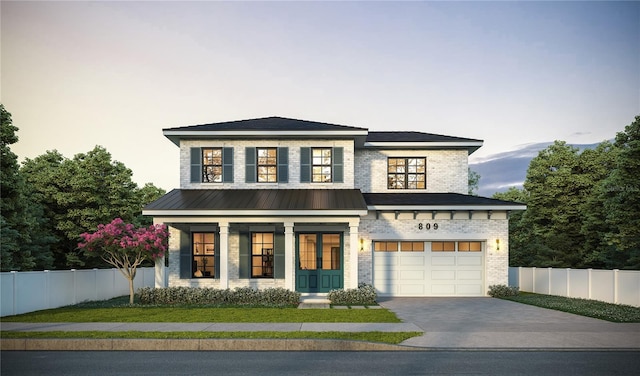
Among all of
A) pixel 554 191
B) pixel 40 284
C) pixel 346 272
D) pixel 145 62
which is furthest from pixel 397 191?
pixel 554 191

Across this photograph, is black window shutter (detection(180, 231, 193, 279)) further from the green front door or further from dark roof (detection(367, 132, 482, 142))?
dark roof (detection(367, 132, 482, 142))

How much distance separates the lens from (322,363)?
392 inches

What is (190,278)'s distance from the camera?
72.9 feet

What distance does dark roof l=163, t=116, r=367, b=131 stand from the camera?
2316 centimetres

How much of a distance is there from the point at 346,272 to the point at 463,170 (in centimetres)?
777

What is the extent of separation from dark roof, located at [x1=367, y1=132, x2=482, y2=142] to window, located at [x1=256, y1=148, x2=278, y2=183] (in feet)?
16.2

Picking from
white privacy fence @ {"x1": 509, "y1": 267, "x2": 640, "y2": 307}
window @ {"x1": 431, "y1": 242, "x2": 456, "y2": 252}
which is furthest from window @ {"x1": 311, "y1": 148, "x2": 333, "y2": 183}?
A: white privacy fence @ {"x1": 509, "y1": 267, "x2": 640, "y2": 307}

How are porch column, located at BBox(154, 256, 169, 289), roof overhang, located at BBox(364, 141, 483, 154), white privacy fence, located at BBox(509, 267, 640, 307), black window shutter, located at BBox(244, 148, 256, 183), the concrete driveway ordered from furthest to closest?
roof overhang, located at BBox(364, 141, 483, 154), black window shutter, located at BBox(244, 148, 256, 183), porch column, located at BBox(154, 256, 169, 289), white privacy fence, located at BBox(509, 267, 640, 307), the concrete driveway

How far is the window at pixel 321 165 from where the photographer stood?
23688mm

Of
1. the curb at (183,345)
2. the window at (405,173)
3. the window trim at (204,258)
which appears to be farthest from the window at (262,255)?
the curb at (183,345)

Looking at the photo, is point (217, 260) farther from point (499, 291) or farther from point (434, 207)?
point (499, 291)

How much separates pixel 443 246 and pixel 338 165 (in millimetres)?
5886

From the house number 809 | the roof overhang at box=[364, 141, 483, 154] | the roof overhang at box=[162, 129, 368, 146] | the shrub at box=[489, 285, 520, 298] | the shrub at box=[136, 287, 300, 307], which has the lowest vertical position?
the shrub at box=[489, 285, 520, 298]

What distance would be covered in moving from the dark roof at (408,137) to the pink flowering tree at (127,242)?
11185mm
